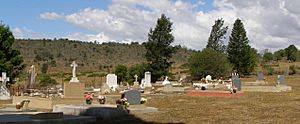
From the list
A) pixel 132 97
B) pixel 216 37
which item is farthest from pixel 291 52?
pixel 132 97

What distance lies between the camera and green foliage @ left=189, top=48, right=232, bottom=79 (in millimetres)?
58250

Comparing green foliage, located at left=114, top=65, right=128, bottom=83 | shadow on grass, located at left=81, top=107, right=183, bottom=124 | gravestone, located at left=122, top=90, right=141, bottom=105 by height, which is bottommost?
shadow on grass, located at left=81, top=107, right=183, bottom=124

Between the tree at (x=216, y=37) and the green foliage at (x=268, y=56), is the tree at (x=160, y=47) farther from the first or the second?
the green foliage at (x=268, y=56)

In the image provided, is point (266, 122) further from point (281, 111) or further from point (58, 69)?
point (58, 69)

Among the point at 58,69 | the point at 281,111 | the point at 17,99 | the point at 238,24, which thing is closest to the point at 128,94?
the point at 281,111

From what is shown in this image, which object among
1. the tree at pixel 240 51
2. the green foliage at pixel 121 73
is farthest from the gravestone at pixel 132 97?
the tree at pixel 240 51

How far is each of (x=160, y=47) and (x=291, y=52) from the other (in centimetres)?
5190

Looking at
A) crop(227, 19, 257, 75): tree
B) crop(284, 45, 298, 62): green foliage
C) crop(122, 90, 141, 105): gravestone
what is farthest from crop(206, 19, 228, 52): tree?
crop(122, 90, 141, 105): gravestone

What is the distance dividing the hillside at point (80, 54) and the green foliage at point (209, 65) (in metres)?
44.5

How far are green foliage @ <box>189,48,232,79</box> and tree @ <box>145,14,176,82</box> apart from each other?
11.6ft

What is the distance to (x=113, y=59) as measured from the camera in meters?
120

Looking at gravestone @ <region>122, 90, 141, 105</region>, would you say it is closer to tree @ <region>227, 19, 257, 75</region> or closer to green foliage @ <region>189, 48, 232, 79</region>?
green foliage @ <region>189, 48, 232, 79</region>

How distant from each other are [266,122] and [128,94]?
5.57 m

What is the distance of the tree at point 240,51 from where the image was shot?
2667 inches
